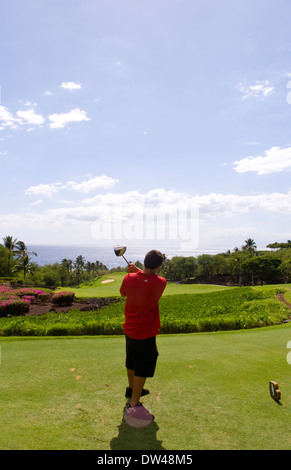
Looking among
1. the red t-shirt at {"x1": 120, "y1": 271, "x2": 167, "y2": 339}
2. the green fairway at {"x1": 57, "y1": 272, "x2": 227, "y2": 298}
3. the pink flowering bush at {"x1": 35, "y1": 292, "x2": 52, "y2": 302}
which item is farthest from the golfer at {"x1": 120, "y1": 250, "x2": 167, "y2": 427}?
the green fairway at {"x1": 57, "y1": 272, "x2": 227, "y2": 298}

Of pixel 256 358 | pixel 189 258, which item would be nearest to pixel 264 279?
pixel 189 258

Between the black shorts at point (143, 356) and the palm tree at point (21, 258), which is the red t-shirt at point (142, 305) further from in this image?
the palm tree at point (21, 258)

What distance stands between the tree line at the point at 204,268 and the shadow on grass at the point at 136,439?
164 ft

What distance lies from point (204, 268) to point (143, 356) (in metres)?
103

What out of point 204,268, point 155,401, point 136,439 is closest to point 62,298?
point 155,401

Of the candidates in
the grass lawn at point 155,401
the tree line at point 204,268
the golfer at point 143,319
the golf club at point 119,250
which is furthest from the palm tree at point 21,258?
the golfer at point 143,319

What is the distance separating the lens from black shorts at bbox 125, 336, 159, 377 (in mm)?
4008

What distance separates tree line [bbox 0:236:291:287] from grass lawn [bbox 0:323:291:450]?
4734 centimetres

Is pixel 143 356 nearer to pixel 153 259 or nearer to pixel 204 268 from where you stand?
pixel 153 259

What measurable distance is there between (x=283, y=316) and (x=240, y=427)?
12237mm

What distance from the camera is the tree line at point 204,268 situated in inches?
2532
